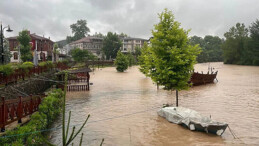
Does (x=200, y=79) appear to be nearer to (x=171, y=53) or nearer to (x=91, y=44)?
(x=171, y=53)

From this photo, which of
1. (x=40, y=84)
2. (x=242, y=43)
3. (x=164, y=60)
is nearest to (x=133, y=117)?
(x=164, y=60)

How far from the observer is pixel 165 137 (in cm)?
1130

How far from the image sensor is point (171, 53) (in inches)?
615

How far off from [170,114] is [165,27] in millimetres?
6903

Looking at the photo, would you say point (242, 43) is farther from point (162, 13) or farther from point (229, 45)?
point (162, 13)

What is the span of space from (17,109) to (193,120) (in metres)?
9.53

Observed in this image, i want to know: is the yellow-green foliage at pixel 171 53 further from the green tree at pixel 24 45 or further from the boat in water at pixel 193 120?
the green tree at pixel 24 45

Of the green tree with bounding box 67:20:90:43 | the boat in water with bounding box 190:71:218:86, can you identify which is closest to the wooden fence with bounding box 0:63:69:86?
the boat in water with bounding box 190:71:218:86

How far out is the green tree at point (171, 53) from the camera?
15.6 metres

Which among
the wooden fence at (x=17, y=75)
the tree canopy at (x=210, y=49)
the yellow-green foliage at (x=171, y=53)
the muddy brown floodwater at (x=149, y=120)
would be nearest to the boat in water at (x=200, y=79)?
the muddy brown floodwater at (x=149, y=120)

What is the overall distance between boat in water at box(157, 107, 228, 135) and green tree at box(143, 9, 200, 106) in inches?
107

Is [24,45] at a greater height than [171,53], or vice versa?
[24,45]

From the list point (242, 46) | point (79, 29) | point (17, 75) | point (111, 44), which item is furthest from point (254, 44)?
point (79, 29)

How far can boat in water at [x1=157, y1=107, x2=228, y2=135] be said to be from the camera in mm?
11031
